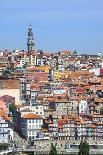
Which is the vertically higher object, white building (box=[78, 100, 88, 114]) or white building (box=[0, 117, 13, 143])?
white building (box=[78, 100, 88, 114])

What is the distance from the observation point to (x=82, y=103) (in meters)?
33.4

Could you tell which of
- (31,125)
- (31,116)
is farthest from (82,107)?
(31,125)

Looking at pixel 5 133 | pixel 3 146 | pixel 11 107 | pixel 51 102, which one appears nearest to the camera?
pixel 3 146

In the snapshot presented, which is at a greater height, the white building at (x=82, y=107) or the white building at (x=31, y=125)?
the white building at (x=82, y=107)

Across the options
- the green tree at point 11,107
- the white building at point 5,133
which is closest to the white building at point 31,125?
the white building at point 5,133

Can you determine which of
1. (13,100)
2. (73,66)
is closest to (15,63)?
(73,66)

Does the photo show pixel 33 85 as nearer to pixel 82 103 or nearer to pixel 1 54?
pixel 82 103

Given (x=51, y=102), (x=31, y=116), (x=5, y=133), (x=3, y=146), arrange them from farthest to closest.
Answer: (x=51, y=102), (x=31, y=116), (x=5, y=133), (x=3, y=146)

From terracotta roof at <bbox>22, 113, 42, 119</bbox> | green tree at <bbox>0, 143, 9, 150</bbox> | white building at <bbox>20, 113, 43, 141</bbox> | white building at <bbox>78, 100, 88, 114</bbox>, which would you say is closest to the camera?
green tree at <bbox>0, 143, 9, 150</bbox>

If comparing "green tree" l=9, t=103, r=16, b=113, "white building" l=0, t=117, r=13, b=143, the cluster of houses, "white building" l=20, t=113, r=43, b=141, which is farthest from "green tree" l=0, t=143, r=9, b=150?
"green tree" l=9, t=103, r=16, b=113

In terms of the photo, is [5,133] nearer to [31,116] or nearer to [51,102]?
[31,116]

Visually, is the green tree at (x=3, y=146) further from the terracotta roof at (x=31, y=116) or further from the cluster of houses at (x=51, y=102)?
the terracotta roof at (x=31, y=116)

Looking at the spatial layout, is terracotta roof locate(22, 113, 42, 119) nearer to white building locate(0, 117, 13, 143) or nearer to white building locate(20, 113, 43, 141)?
white building locate(20, 113, 43, 141)

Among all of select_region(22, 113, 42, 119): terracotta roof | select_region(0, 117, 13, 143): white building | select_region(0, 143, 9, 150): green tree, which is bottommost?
select_region(0, 143, 9, 150): green tree
